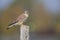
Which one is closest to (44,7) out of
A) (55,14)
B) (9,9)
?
(55,14)

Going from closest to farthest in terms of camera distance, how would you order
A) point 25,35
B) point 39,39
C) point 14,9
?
point 25,35 → point 39,39 → point 14,9

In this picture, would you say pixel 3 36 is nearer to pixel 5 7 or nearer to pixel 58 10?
pixel 5 7

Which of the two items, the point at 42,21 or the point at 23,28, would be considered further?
the point at 42,21

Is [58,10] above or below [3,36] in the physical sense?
above

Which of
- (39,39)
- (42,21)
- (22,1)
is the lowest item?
(39,39)

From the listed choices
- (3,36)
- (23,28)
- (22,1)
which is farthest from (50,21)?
(23,28)

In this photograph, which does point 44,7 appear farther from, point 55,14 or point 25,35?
point 25,35

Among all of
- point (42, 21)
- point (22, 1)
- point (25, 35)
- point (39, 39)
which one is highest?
point (22, 1)

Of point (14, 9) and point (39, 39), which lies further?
point (14, 9)

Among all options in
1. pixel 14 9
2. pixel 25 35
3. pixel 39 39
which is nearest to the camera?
pixel 25 35
